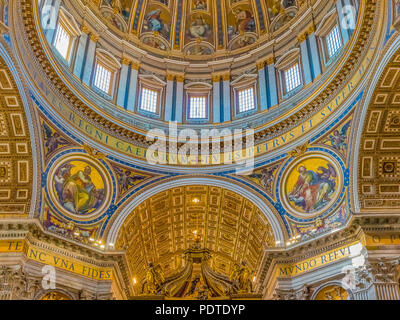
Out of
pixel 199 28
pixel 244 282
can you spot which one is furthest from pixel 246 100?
pixel 244 282

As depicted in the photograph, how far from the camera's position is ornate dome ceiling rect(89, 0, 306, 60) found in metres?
29.9

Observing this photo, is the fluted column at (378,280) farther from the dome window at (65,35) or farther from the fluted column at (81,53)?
the dome window at (65,35)

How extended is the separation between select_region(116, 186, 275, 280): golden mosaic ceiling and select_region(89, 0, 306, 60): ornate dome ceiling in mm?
10447

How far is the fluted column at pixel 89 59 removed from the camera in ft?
83.1

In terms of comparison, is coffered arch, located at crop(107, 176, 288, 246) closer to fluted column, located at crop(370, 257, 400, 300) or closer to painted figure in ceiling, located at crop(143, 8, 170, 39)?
fluted column, located at crop(370, 257, 400, 300)

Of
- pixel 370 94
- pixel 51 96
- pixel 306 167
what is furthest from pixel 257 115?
pixel 51 96

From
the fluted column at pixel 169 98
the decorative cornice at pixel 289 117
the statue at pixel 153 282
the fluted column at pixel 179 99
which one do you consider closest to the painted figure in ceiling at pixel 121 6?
the fluted column at pixel 169 98

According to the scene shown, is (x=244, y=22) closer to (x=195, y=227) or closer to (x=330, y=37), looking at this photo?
(x=330, y=37)

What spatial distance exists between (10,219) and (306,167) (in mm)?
14448

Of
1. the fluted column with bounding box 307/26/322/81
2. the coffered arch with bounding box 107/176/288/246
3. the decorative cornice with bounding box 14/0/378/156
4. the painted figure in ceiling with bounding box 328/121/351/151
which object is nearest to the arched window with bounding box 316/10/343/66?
the fluted column with bounding box 307/26/322/81

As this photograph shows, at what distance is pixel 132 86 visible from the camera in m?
28.0

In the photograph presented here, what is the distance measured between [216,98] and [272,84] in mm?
3745
